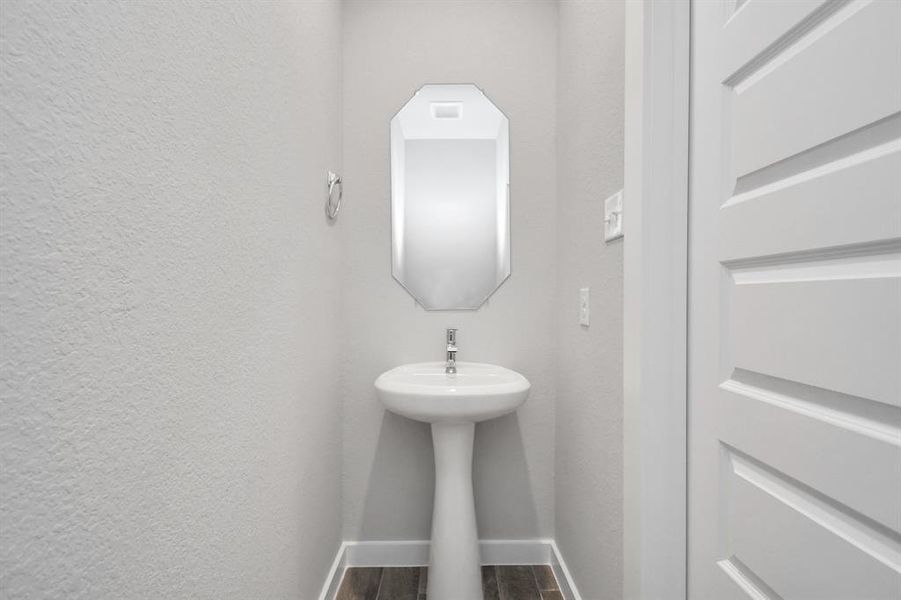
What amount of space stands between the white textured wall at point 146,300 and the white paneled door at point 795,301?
0.94 m

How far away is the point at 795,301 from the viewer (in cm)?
68

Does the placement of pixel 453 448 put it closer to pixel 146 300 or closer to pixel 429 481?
pixel 429 481

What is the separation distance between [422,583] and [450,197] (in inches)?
60.5

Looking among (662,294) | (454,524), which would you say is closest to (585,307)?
(662,294)

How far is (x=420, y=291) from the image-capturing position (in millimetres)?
1884

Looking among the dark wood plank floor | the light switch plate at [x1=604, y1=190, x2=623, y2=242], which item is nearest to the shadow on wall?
the dark wood plank floor

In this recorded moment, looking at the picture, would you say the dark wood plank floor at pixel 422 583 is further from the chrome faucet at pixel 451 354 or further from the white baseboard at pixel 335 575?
the chrome faucet at pixel 451 354

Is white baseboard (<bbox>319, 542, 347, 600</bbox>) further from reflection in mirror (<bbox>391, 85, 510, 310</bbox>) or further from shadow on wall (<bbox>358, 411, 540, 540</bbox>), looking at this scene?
reflection in mirror (<bbox>391, 85, 510, 310</bbox>)

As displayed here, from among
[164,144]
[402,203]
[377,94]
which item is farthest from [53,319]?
[377,94]

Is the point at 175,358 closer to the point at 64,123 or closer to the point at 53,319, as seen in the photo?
the point at 53,319

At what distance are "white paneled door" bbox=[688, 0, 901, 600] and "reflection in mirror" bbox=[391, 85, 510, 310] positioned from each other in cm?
99

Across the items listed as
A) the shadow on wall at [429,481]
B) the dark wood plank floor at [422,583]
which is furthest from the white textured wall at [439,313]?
the dark wood plank floor at [422,583]

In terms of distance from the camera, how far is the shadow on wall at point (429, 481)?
1860 mm

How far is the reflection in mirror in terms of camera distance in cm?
188
